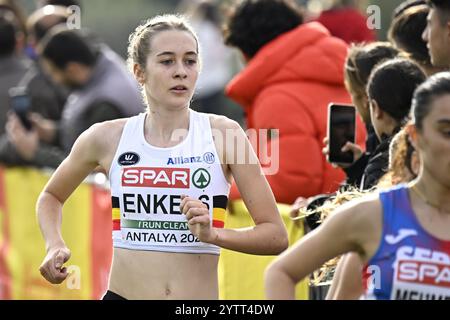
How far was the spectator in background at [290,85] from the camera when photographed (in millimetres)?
7750

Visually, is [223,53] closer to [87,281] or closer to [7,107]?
[7,107]

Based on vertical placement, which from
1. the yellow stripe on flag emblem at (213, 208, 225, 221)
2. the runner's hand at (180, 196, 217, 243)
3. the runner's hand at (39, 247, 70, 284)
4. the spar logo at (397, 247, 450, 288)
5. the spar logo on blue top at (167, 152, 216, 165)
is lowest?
the spar logo at (397, 247, 450, 288)

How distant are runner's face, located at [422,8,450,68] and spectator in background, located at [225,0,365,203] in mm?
979

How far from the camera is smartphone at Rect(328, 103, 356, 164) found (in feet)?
22.2

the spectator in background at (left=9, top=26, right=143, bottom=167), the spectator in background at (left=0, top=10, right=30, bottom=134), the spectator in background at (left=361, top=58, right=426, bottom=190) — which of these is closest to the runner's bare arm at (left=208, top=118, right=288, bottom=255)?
the spectator in background at (left=361, top=58, right=426, bottom=190)

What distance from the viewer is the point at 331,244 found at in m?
4.53

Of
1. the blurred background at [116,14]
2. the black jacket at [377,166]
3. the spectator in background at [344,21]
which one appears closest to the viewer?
the black jacket at [377,166]

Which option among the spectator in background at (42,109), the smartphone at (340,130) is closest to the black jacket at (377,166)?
the smartphone at (340,130)

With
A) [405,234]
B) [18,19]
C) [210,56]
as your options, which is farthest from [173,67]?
[210,56]

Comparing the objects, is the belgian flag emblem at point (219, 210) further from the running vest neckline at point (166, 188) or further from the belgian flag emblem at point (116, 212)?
the belgian flag emblem at point (116, 212)

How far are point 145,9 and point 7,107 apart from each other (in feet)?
57.1

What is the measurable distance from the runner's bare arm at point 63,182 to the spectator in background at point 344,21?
374cm

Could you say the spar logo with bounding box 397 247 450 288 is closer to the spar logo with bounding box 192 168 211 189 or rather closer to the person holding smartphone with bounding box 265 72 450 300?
the person holding smartphone with bounding box 265 72 450 300
